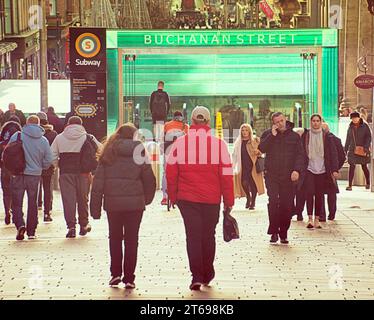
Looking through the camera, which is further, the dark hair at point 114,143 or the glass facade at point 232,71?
the glass facade at point 232,71

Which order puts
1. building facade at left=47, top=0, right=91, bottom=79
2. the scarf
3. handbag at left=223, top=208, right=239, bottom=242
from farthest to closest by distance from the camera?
1. building facade at left=47, top=0, right=91, bottom=79
2. the scarf
3. handbag at left=223, top=208, right=239, bottom=242

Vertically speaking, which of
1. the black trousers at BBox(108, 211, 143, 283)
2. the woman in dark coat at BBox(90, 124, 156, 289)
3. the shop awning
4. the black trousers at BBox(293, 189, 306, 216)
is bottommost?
the black trousers at BBox(293, 189, 306, 216)

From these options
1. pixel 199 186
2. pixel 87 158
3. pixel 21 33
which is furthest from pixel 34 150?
pixel 21 33

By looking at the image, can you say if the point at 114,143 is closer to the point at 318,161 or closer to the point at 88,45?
the point at 318,161

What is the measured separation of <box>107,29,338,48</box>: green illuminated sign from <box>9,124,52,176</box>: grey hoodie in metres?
11.6

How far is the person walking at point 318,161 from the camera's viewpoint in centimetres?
1820

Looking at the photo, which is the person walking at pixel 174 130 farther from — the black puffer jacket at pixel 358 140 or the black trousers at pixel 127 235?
the black trousers at pixel 127 235

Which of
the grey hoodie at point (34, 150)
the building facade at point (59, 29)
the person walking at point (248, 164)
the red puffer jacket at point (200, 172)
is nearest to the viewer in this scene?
the red puffer jacket at point (200, 172)

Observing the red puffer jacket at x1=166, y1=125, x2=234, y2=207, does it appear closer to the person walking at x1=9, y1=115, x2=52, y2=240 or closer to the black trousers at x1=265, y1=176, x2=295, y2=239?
the black trousers at x1=265, y1=176, x2=295, y2=239

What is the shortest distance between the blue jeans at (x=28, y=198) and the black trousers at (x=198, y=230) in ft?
16.5

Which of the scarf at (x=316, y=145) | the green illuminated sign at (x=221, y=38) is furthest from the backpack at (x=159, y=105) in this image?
the scarf at (x=316, y=145)

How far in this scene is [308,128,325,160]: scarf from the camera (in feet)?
59.7

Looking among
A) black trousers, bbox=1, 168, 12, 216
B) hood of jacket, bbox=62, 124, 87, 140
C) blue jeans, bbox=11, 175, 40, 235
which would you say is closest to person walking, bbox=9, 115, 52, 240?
blue jeans, bbox=11, 175, 40, 235
